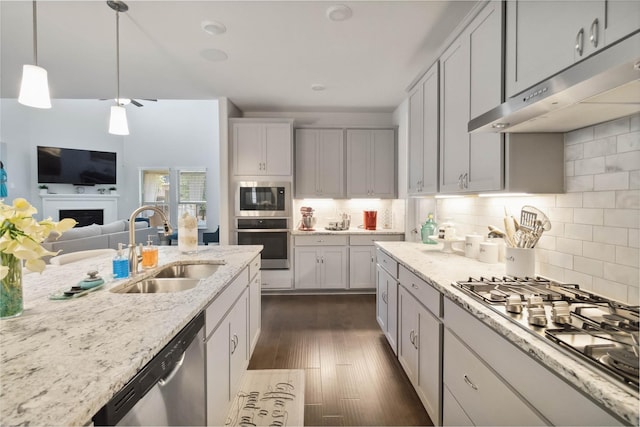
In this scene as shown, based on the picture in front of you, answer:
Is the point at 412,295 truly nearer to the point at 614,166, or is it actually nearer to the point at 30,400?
the point at 614,166

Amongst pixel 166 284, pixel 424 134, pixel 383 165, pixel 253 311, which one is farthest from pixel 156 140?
pixel 424 134

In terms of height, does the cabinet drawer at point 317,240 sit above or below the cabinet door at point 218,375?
above

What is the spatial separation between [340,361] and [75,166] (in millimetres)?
8346

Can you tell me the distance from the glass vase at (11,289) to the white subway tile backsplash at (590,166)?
94.2 inches

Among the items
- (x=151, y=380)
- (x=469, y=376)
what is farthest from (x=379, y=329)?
(x=151, y=380)

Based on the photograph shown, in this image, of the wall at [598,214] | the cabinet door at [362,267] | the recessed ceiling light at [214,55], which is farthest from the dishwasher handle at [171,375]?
the cabinet door at [362,267]

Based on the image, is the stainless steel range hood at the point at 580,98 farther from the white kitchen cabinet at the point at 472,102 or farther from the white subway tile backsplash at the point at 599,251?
the white subway tile backsplash at the point at 599,251

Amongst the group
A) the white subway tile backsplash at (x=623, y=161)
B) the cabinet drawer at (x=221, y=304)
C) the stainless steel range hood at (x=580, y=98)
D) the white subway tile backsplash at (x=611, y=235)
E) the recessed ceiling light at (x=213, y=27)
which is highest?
the recessed ceiling light at (x=213, y=27)

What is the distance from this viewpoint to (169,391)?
106cm

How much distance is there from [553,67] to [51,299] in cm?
226

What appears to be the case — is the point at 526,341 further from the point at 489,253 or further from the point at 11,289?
the point at 11,289

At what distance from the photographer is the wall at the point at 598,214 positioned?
1228 millimetres

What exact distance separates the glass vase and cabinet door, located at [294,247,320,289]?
328cm

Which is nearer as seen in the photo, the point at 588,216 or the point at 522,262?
the point at 588,216
